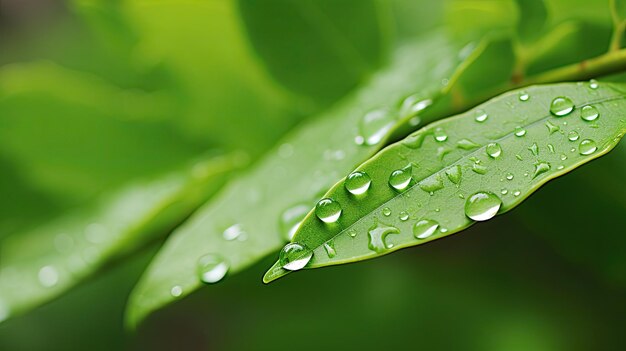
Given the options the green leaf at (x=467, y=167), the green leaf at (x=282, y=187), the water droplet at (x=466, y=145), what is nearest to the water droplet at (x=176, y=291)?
the green leaf at (x=282, y=187)

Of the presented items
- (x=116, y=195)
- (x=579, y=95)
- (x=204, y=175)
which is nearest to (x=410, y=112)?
(x=579, y=95)

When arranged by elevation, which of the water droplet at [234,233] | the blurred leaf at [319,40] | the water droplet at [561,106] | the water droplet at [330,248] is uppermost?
the blurred leaf at [319,40]

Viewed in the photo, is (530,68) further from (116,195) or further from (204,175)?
(116,195)

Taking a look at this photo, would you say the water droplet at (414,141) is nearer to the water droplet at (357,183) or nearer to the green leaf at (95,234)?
the water droplet at (357,183)

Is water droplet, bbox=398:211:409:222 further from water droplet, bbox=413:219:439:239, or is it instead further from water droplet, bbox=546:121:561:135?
water droplet, bbox=546:121:561:135

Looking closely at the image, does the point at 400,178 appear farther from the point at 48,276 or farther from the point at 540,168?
the point at 48,276

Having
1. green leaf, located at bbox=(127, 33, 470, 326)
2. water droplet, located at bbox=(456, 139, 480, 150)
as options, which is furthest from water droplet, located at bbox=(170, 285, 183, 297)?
water droplet, located at bbox=(456, 139, 480, 150)
